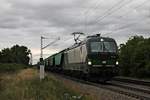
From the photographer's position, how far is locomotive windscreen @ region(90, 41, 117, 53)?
2889 centimetres

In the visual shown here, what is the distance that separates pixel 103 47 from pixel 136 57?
11.5 metres

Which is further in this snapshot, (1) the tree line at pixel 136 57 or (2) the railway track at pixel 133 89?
(1) the tree line at pixel 136 57

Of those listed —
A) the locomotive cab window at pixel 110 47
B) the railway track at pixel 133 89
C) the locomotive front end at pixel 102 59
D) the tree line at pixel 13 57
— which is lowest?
the railway track at pixel 133 89

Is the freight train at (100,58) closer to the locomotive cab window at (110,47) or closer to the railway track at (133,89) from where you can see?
the locomotive cab window at (110,47)

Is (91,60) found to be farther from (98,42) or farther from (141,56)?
(141,56)

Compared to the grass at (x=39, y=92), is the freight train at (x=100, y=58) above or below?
above

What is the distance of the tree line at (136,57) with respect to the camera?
125ft

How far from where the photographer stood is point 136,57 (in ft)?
131

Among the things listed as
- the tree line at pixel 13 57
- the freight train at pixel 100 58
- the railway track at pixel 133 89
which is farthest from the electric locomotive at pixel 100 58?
the tree line at pixel 13 57

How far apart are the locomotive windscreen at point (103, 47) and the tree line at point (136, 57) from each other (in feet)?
26.3

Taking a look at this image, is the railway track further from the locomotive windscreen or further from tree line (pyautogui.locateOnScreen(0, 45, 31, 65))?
tree line (pyautogui.locateOnScreen(0, 45, 31, 65))

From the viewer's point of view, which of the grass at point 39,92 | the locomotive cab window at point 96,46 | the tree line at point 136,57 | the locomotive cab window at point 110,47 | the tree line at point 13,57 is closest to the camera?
the grass at point 39,92

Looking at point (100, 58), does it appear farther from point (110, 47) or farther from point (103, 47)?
point (110, 47)

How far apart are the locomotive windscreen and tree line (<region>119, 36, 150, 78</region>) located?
800cm
